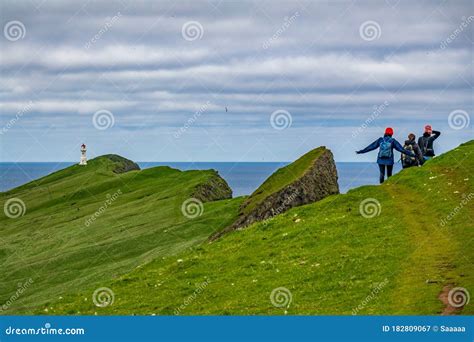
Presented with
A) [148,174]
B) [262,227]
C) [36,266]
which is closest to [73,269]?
[36,266]

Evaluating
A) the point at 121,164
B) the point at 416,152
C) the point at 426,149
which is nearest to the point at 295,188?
the point at 416,152

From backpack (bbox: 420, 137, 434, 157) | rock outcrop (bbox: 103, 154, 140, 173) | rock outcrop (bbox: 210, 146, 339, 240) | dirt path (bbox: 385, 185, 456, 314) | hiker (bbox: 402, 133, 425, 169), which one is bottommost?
dirt path (bbox: 385, 185, 456, 314)

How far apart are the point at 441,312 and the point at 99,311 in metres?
15.8

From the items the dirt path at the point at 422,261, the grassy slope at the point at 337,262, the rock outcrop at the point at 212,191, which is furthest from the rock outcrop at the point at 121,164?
the dirt path at the point at 422,261

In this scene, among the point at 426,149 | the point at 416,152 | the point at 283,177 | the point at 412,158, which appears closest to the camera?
the point at 416,152

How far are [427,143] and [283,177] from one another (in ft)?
33.1

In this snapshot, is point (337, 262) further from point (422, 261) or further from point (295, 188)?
point (295, 188)

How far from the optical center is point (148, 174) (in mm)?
121812

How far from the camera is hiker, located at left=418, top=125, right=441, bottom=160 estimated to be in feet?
181

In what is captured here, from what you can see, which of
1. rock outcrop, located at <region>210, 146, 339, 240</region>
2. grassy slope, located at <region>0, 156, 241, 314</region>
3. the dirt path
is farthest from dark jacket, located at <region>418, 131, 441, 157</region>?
grassy slope, located at <region>0, 156, 241, 314</region>

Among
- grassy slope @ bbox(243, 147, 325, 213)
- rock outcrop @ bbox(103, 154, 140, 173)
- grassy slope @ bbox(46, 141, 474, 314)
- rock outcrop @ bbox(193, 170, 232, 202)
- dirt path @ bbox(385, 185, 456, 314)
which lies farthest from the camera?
rock outcrop @ bbox(103, 154, 140, 173)

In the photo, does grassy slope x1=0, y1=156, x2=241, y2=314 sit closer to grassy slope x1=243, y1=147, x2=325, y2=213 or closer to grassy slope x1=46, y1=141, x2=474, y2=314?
grassy slope x1=243, y1=147, x2=325, y2=213

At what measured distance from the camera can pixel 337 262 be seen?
36.3 meters

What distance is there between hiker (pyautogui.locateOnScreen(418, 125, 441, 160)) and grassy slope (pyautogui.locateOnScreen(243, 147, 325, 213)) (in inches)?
266
